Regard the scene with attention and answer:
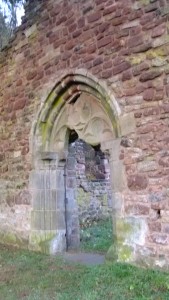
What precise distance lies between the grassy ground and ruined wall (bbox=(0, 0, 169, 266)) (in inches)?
16.1

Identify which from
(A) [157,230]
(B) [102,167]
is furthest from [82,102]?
(B) [102,167]

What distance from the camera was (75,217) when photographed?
6.55 m

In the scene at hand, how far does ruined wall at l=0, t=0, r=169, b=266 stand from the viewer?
4.52 meters

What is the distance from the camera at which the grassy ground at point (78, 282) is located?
3659 mm

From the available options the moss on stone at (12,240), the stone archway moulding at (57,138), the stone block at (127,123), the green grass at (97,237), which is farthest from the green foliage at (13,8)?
the stone block at (127,123)

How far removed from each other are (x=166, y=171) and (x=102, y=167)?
23.1 ft

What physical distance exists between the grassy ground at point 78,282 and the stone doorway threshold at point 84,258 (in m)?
0.29

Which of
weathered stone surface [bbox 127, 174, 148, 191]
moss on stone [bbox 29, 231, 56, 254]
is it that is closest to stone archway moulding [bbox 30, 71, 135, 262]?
moss on stone [bbox 29, 231, 56, 254]

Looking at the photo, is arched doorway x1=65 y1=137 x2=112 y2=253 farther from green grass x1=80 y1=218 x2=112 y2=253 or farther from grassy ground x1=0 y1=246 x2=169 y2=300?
grassy ground x1=0 y1=246 x2=169 y2=300

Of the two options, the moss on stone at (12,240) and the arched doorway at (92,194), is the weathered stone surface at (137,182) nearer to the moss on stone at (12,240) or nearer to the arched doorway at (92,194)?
the moss on stone at (12,240)

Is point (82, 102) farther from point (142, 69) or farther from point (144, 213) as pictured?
point (144, 213)

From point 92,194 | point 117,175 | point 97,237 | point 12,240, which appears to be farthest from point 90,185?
point 117,175

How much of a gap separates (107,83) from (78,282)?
2693 mm

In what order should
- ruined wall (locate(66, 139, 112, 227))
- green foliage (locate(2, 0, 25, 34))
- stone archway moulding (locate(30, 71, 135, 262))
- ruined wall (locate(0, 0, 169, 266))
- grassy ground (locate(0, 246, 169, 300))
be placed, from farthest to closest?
green foliage (locate(2, 0, 25, 34))
ruined wall (locate(66, 139, 112, 227))
stone archway moulding (locate(30, 71, 135, 262))
ruined wall (locate(0, 0, 169, 266))
grassy ground (locate(0, 246, 169, 300))
